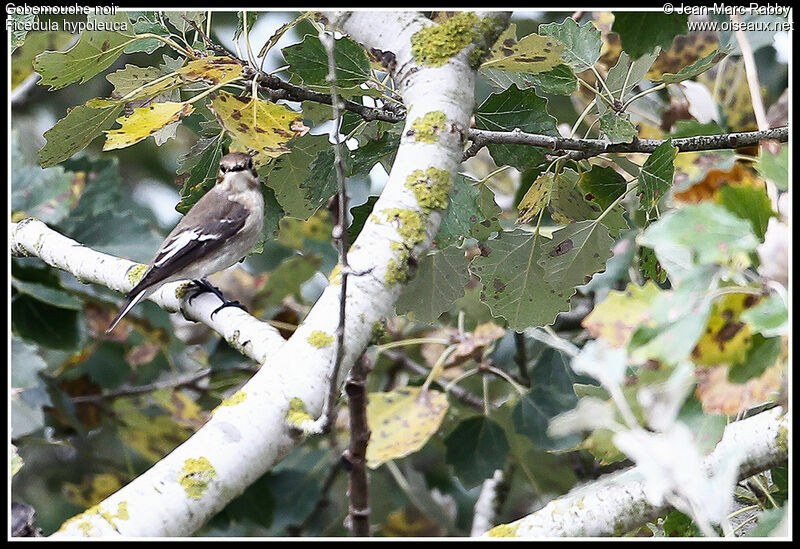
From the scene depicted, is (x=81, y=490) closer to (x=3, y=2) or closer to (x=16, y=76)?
(x=16, y=76)

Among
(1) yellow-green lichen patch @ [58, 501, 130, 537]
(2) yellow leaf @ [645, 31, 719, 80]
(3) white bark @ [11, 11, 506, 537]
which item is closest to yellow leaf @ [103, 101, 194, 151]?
(3) white bark @ [11, 11, 506, 537]

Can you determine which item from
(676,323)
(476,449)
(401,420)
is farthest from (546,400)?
(676,323)

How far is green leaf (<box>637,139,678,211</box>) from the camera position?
1274 millimetres

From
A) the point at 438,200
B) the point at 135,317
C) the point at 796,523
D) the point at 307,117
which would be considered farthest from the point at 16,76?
the point at 796,523

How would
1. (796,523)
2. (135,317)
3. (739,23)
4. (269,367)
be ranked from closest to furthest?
(796,523)
(269,367)
(739,23)
(135,317)

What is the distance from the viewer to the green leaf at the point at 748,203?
0.74 metres

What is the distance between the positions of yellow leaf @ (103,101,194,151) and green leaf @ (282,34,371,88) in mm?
223

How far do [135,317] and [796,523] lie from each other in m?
2.23

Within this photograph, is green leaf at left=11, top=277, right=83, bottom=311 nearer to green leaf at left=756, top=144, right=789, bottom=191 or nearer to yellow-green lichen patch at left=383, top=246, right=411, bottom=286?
yellow-green lichen patch at left=383, top=246, right=411, bottom=286

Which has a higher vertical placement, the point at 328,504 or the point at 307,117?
the point at 307,117

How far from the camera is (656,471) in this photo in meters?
0.58

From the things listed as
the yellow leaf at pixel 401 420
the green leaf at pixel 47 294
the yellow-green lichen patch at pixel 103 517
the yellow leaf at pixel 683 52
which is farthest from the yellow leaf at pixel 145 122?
the yellow leaf at pixel 683 52

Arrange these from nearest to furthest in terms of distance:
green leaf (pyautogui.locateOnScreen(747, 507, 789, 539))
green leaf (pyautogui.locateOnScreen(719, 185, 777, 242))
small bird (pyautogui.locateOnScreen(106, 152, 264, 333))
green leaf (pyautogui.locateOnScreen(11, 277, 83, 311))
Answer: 1. green leaf (pyautogui.locateOnScreen(719, 185, 777, 242))
2. green leaf (pyautogui.locateOnScreen(747, 507, 789, 539))
3. small bird (pyautogui.locateOnScreen(106, 152, 264, 333))
4. green leaf (pyautogui.locateOnScreen(11, 277, 83, 311))

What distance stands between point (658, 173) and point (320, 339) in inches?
25.5
